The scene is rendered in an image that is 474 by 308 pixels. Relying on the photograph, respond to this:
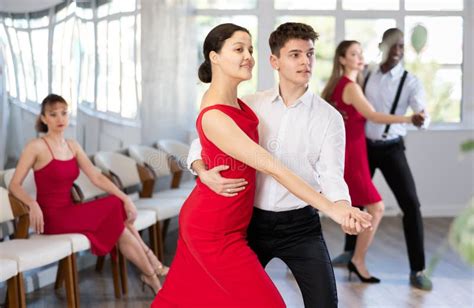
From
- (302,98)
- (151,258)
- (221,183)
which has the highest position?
(302,98)

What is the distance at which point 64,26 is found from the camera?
552cm

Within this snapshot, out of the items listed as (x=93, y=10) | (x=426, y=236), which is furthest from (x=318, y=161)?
Answer: (x=426, y=236)

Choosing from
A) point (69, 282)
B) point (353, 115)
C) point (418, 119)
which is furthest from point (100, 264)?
point (418, 119)

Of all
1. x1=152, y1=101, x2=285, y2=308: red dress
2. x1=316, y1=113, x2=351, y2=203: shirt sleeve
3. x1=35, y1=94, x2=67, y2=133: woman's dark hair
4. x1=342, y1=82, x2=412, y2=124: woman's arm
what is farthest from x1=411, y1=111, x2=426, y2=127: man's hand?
x1=152, y1=101, x2=285, y2=308: red dress

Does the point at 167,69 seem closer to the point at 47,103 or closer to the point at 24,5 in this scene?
the point at 24,5

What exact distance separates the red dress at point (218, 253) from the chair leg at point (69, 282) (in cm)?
191

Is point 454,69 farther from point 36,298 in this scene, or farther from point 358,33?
point 36,298

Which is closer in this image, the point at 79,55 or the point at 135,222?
the point at 135,222

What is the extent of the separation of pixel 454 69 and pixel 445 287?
139 inches

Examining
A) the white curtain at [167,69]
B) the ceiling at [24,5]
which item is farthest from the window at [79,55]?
the white curtain at [167,69]

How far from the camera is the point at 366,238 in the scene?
5191mm

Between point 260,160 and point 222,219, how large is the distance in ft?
0.94

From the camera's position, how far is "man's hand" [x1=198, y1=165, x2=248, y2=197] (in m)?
2.53

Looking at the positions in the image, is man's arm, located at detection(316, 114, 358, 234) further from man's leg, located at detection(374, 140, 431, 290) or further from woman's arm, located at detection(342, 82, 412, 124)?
man's leg, located at detection(374, 140, 431, 290)
